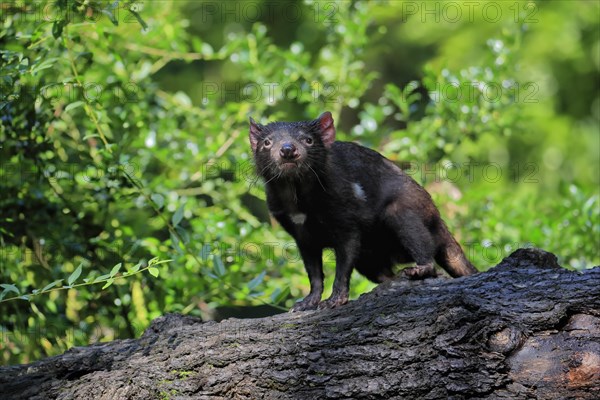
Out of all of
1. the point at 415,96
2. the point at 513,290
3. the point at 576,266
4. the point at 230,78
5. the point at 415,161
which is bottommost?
the point at 576,266

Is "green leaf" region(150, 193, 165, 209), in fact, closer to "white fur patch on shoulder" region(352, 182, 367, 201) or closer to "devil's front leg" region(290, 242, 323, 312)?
"devil's front leg" region(290, 242, 323, 312)

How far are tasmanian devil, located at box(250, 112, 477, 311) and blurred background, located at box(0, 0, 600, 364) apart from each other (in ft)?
1.71

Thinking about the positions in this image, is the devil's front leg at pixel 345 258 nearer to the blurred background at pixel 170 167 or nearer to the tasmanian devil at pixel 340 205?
the tasmanian devil at pixel 340 205

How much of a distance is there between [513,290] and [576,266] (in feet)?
12.8

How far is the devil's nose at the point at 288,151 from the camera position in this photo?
19.5ft

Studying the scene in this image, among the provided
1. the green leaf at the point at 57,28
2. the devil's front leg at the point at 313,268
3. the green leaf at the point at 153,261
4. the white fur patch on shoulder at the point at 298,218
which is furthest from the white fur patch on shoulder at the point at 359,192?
the green leaf at the point at 57,28

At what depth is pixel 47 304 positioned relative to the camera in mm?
6656

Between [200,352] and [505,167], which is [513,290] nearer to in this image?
[200,352]

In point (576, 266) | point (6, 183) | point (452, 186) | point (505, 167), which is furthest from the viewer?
point (505, 167)

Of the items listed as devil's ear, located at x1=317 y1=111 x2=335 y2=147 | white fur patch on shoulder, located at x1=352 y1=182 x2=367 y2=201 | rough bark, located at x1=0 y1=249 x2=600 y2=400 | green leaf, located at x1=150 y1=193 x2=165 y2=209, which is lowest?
rough bark, located at x1=0 y1=249 x2=600 y2=400

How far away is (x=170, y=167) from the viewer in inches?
340

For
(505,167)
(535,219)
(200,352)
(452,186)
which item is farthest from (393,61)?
(200,352)

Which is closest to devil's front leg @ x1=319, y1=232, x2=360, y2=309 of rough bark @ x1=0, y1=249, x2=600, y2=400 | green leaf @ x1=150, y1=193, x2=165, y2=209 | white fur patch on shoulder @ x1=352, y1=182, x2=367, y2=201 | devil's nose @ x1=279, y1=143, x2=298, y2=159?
white fur patch on shoulder @ x1=352, y1=182, x2=367, y2=201

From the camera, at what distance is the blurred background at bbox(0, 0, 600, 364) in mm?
6430
